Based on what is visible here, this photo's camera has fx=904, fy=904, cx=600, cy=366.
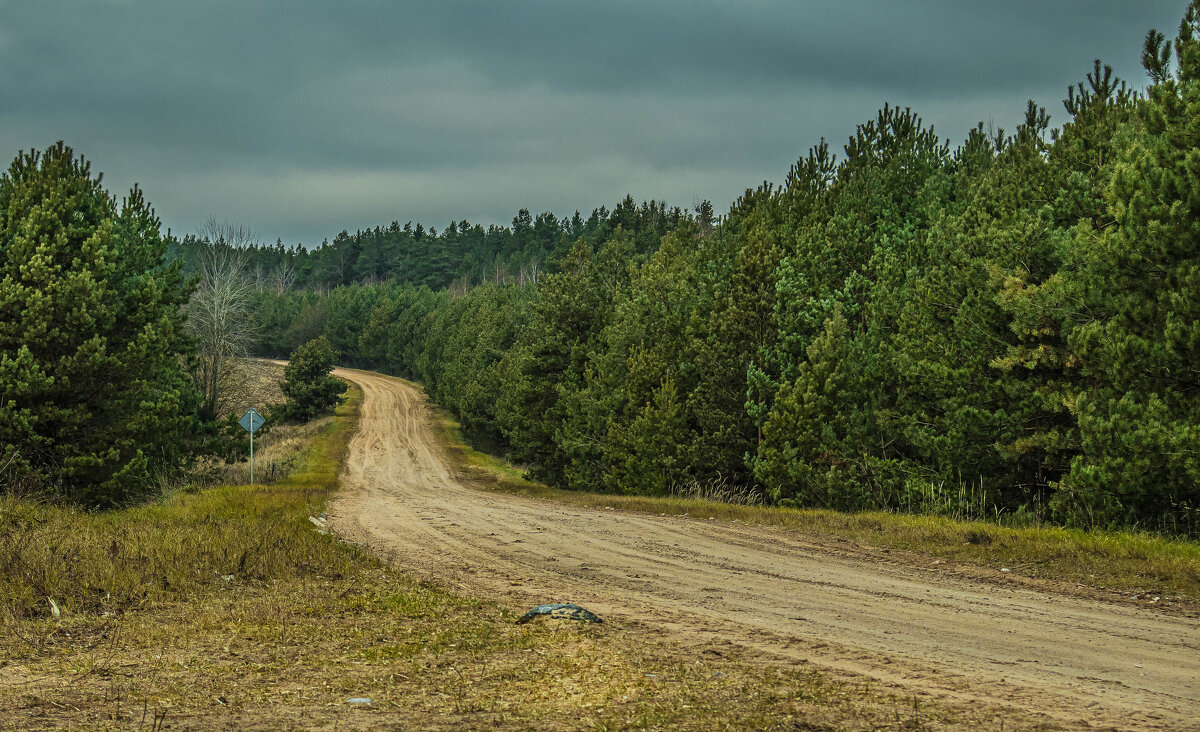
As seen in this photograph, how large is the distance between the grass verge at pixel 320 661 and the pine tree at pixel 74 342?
39.1 feet

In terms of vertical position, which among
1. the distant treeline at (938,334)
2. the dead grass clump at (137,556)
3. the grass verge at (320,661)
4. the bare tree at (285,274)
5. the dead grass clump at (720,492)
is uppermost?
the bare tree at (285,274)

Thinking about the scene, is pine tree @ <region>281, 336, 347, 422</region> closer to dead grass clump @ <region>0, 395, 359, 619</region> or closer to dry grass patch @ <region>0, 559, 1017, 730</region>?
dead grass clump @ <region>0, 395, 359, 619</region>

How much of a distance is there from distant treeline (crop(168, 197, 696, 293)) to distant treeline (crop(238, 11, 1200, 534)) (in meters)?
100

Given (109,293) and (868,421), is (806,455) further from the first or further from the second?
(109,293)

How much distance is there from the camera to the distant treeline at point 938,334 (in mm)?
13828

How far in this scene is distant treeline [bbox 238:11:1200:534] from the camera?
45.4ft

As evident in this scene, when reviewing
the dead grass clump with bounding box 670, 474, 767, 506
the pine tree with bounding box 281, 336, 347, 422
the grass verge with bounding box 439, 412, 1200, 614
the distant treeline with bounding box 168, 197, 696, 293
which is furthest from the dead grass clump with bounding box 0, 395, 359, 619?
the distant treeline with bounding box 168, 197, 696, 293

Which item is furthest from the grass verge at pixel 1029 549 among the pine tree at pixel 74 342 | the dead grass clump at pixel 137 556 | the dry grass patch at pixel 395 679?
the pine tree at pixel 74 342

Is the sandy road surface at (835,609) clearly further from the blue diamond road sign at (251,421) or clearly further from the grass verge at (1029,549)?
the blue diamond road sign at (251,421)

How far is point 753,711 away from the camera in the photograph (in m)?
6.16

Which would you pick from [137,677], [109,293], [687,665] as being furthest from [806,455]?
[109,293]

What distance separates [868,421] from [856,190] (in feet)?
26.9

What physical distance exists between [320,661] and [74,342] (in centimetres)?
1994

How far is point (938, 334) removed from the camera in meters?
19.6
